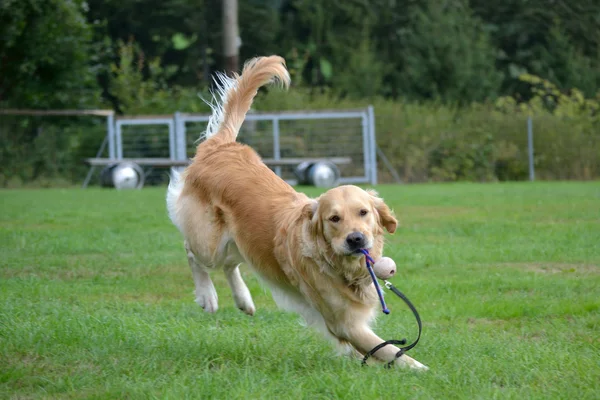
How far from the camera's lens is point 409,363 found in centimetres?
442

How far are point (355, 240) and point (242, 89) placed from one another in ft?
8.45

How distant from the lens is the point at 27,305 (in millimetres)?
5945

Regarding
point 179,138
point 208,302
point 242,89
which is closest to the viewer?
point 208,302

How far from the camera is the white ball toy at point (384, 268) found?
456cm

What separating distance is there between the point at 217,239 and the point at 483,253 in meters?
3.46

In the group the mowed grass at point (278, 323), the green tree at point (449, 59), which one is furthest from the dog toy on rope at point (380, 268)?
the green tree at point (449, 59)

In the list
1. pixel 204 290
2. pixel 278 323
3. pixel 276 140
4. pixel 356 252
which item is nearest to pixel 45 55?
pixel 276 140

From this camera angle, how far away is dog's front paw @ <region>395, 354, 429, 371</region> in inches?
172

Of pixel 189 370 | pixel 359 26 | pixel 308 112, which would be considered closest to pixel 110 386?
pixel 189 370

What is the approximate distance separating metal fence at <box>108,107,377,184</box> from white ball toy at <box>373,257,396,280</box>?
714 inches

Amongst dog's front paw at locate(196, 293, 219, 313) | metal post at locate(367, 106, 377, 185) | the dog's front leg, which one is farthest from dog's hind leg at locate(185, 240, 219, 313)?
metal post at locate(367, 106, 377, 185)

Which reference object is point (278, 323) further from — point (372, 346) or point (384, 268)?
point (384, 268)

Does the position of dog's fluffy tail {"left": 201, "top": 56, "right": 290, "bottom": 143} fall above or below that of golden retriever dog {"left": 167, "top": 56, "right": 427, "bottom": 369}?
above

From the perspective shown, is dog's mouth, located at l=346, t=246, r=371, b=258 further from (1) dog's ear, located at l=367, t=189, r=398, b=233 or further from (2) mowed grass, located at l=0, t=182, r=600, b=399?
(2) mowed grass, located at l=0, t=182, r=600, b=399
